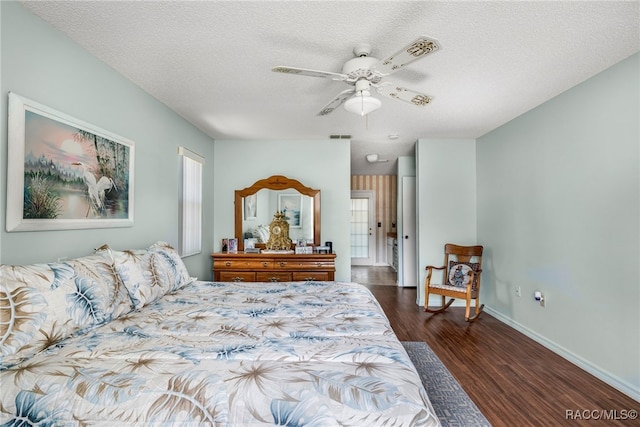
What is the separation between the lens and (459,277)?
4109 millimetres

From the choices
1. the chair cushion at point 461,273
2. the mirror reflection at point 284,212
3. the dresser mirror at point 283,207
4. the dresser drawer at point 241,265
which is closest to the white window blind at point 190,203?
the dresser drawer at point 241,265

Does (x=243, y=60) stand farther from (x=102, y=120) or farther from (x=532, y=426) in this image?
(x=532, y=426)

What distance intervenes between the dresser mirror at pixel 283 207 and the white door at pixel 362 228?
3712 mm

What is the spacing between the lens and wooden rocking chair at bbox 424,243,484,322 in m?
3.83

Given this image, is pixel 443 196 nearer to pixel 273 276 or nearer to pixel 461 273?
pixel 461 273

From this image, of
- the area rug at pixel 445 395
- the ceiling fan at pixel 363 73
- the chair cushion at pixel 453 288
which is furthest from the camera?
the chair cushion at pixel 453 288


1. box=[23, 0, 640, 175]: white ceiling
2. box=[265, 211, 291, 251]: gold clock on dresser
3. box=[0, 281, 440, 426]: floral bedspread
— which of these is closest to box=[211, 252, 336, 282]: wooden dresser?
box=[265, 211, 291, 251]: gold clock on dresser

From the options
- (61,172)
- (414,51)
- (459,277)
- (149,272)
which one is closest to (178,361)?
(149,272)

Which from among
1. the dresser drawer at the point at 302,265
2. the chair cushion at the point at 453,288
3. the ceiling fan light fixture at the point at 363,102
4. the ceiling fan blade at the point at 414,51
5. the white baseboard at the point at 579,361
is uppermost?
the ceiling fan blade at the point at 414,51

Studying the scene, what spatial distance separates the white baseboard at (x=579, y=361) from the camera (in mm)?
2211

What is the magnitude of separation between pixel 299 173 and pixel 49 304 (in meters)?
3.47

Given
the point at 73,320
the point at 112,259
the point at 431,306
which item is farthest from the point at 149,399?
the point at 431,306

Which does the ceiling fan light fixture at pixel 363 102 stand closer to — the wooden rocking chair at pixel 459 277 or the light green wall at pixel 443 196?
the light green wall at pixel 443 196

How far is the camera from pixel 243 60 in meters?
2.27
